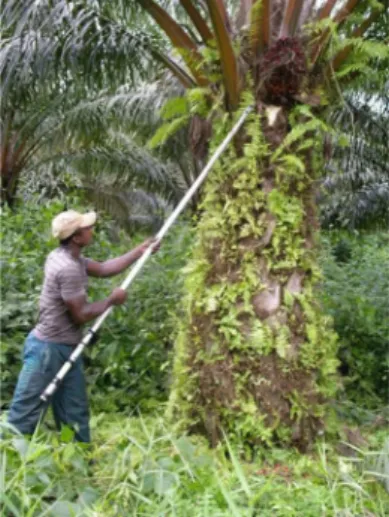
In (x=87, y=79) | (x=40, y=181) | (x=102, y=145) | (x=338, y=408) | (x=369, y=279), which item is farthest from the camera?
(x=40, y=181)

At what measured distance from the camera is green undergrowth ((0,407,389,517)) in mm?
3078

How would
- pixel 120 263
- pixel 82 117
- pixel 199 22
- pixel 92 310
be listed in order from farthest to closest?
1. pixel 82 117
2. pixel 199 22
3. pixel 120 263
4. pixel 92 310

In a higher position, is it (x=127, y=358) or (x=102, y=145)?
(x=102, y=145)

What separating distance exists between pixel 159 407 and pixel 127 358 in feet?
2.74

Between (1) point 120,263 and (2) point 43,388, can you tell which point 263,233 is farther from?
(2) point 43,388

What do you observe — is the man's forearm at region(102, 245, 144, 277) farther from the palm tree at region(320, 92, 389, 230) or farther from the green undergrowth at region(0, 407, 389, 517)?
the palm tree at region(320, 92, 389, 230)

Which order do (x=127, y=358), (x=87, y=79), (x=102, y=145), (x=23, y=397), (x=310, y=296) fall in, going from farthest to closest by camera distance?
(x=102, y=145), (x=87, y=79), (x=127, y=358), (x=310, y=296), (x=23, y=397)

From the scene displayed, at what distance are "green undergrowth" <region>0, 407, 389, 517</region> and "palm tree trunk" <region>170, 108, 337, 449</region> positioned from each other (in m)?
0.48

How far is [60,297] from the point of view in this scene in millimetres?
4305

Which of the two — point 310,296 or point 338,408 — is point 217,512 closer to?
point 310,296

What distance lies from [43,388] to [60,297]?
1.80ft

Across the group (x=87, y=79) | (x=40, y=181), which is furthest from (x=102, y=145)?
(x=87, y=79)

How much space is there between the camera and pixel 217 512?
9.96ft

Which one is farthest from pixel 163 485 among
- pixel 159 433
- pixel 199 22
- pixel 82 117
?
pixel 82 117
